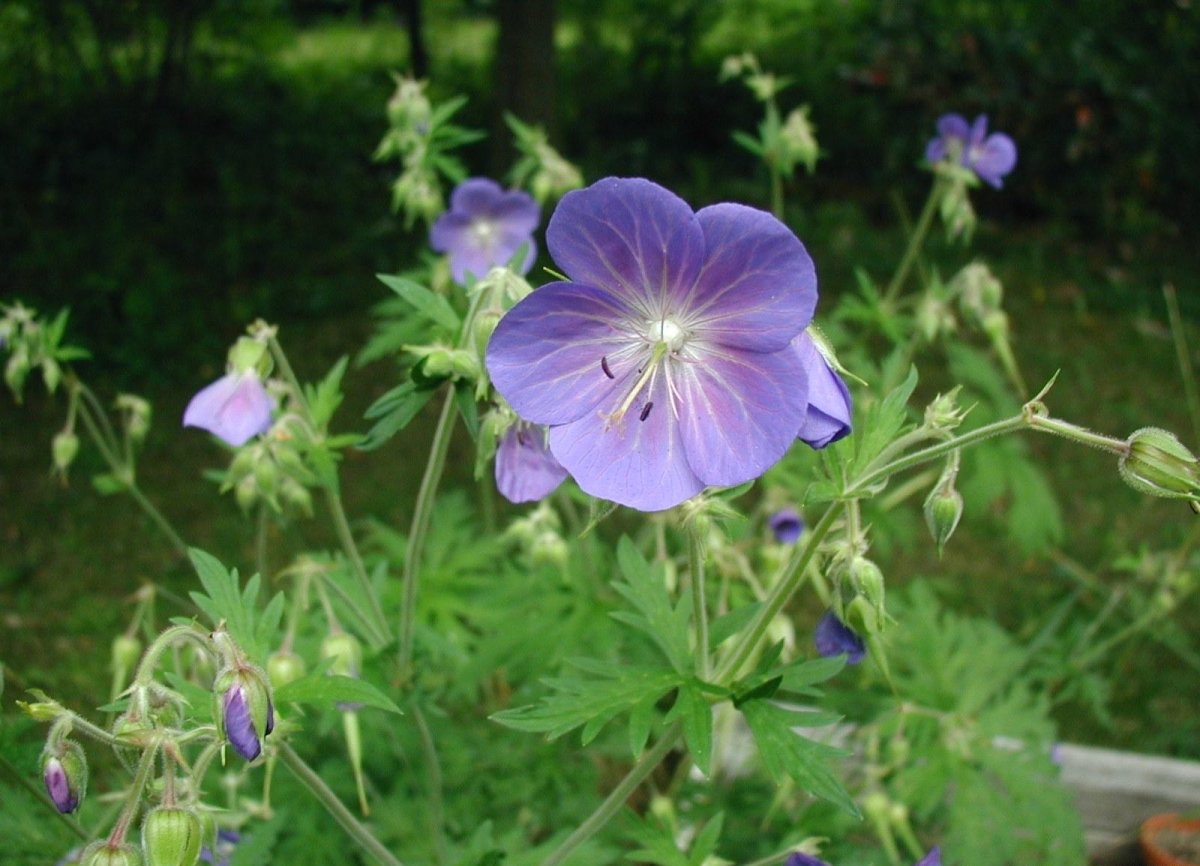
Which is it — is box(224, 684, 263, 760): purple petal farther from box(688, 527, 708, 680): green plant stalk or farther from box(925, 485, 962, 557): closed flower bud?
box(925, 485, 962, 557): closed flower bud

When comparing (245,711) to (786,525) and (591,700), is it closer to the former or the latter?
(591,700)

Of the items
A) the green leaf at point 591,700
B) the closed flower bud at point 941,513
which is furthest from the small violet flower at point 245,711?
the closed flower bud at point 941,513

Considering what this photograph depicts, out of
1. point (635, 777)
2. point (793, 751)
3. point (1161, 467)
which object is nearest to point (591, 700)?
point (635, 777)

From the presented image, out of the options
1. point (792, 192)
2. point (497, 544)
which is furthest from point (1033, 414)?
point (792, 192)

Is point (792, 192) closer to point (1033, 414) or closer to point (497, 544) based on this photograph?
point (497, 544)

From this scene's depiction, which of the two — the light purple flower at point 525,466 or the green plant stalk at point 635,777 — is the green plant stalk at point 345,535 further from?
the green plant stalk at point 635,777

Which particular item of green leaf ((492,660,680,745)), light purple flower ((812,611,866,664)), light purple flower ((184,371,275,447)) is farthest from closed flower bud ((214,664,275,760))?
light purple flower ((812,611,866,664))
